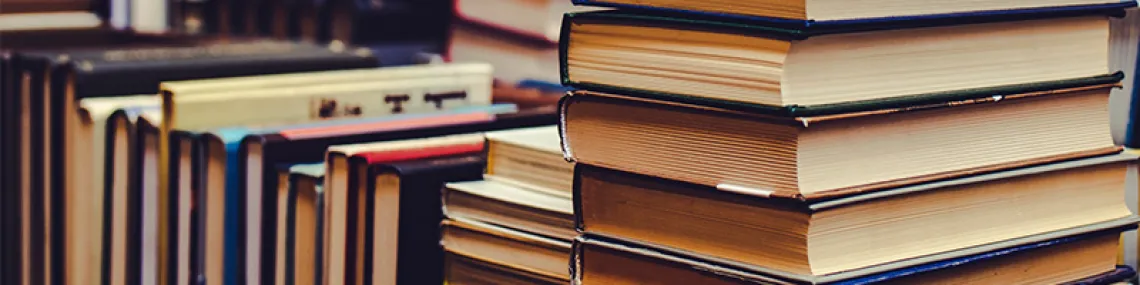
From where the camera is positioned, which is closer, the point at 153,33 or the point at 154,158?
the point at 154,158

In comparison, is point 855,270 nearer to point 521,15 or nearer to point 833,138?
point 833,138

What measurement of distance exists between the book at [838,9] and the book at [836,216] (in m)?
0.07

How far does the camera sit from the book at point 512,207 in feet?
2.22

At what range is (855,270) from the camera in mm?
563

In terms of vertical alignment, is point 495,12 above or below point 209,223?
above

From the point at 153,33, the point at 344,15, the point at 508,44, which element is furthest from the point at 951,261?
the point at 153,33

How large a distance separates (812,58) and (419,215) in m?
0.26

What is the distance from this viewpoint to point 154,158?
0.86 meters

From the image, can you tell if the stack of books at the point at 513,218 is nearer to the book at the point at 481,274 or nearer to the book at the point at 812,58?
the book at the point at 481,274

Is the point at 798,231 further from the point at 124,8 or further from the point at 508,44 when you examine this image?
the point at 124,8

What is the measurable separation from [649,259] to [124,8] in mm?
1038

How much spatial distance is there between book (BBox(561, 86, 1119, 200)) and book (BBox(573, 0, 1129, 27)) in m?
0.04

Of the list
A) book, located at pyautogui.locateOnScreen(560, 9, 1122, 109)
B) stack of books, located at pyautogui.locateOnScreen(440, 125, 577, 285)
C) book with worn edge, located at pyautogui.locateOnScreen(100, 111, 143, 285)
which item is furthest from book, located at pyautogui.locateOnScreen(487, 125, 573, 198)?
book with worn edge, located at pyautogui.locateOnScreen(100, 111, 143, 285)

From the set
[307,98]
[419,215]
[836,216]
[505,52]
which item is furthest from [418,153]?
[505,52]
